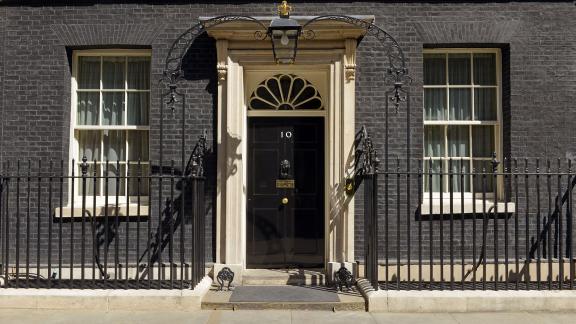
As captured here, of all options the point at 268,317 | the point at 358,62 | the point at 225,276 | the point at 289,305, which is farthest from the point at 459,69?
the point at 268,317

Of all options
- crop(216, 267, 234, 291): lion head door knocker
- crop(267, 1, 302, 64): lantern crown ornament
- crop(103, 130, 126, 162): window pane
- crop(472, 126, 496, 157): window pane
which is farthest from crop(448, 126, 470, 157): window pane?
crop(103, 130, 126, 162): window pane

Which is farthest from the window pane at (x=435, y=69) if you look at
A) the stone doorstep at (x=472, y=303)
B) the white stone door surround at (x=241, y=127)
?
the stone doorstep at (x=472, y=303)

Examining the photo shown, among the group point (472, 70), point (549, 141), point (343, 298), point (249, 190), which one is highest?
point (472, 70)

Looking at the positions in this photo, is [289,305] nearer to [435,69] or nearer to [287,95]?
[287,95]

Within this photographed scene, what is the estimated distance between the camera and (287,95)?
27.8ft

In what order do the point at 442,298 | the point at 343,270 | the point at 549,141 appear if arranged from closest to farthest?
the point at 442,298
the point at 343,270
the point at 549,141

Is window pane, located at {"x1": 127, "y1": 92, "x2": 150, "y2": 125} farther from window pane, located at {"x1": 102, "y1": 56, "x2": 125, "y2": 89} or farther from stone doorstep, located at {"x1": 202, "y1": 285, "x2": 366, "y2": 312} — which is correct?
stone doorstep, located at {"x1": 202, "y1": 285, "x2": 366, "y2": 312}

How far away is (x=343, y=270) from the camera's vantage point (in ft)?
24.7

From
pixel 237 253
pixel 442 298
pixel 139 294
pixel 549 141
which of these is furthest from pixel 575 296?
pixel 139 294

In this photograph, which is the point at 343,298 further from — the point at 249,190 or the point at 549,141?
the point at 549,141

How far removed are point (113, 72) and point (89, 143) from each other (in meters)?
1.14

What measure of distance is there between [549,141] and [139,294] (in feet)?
19.8

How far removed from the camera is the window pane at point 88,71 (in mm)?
8602

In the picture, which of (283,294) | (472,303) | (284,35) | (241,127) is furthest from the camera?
(241,127)
